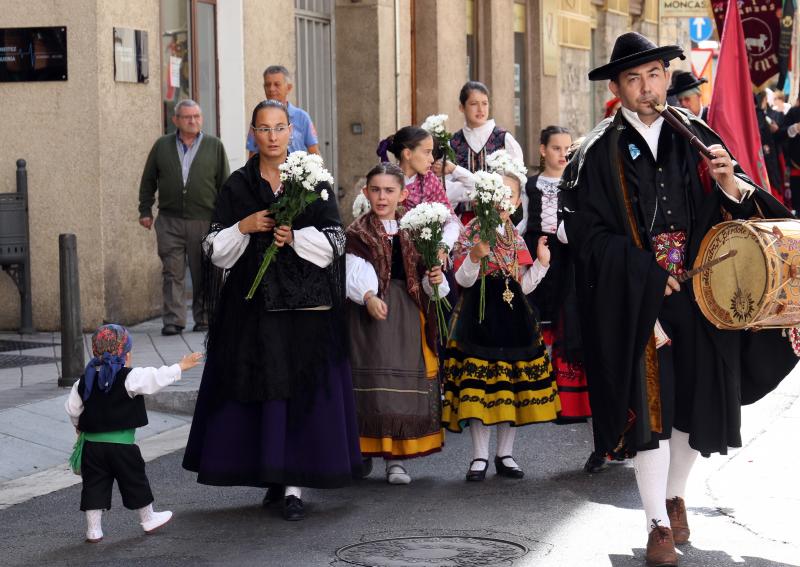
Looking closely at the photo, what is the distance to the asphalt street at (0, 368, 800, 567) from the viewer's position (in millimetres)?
6855

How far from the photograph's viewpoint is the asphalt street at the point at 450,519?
6.86m

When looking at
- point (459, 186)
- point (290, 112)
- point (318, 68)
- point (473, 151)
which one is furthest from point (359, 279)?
point (318, 68)

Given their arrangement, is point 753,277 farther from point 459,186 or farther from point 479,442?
point 459,186

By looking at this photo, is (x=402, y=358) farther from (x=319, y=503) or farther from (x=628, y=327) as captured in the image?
(x=628, y=327)

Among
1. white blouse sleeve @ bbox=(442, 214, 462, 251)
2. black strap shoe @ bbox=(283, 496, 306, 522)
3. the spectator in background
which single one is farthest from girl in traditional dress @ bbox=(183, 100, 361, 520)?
the spectator in background

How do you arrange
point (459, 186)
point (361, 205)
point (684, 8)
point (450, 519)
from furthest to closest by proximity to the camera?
point (684, 8)
point (459, 186)
point (361, 205)
point (450, 519)

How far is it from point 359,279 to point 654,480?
7.47 ft

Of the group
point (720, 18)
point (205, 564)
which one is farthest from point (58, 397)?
point (720, 18)

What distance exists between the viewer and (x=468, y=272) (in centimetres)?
874

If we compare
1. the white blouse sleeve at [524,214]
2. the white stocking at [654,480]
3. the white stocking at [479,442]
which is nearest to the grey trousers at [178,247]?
the white blouse sleeve at [524,214]

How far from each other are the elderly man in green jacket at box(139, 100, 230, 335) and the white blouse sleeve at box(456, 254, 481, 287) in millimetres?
5383

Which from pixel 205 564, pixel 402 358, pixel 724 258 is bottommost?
pixel 205 564

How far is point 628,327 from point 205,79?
417 inches

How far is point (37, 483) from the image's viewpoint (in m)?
8.68
